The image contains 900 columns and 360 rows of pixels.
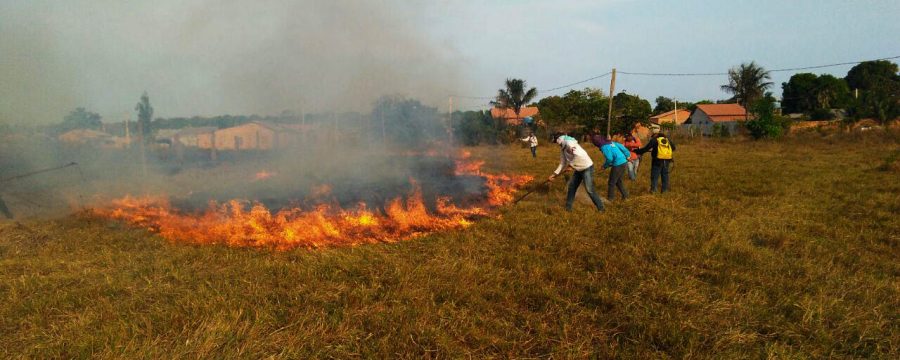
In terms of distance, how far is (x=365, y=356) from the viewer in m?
3.14

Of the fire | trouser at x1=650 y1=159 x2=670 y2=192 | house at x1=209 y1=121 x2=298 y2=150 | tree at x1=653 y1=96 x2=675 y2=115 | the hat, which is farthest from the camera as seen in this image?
tree at x1=653 y1=96 x2=675 y2=115

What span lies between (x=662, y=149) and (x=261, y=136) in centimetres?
1714

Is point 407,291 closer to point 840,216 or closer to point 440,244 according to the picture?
point 440,244

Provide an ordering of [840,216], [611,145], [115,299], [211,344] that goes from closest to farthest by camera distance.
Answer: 1. [211,344]
2. [115,299]
3. [840,216]
4. [611,145]

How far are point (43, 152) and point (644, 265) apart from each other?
17283 millimetres

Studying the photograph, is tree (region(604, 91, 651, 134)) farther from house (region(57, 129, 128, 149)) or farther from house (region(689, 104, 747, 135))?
house (region(57, 129, 128, 149))

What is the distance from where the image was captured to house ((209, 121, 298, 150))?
17.8 m

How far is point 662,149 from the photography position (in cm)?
916

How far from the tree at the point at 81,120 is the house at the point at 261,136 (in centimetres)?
403

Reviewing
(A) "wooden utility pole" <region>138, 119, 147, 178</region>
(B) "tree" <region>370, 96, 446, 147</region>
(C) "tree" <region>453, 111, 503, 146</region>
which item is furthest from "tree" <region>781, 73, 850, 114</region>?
(A) "wooden utility pole" <region>138, 119, 147, 178</region>

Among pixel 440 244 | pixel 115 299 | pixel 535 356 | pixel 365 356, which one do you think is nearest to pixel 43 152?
pixel 115 299

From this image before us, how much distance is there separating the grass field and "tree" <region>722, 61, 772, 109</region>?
139 feet

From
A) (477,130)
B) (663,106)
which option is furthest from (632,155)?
(663,106)

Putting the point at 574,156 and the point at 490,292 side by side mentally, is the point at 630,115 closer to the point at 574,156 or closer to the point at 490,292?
the point at 574,156
